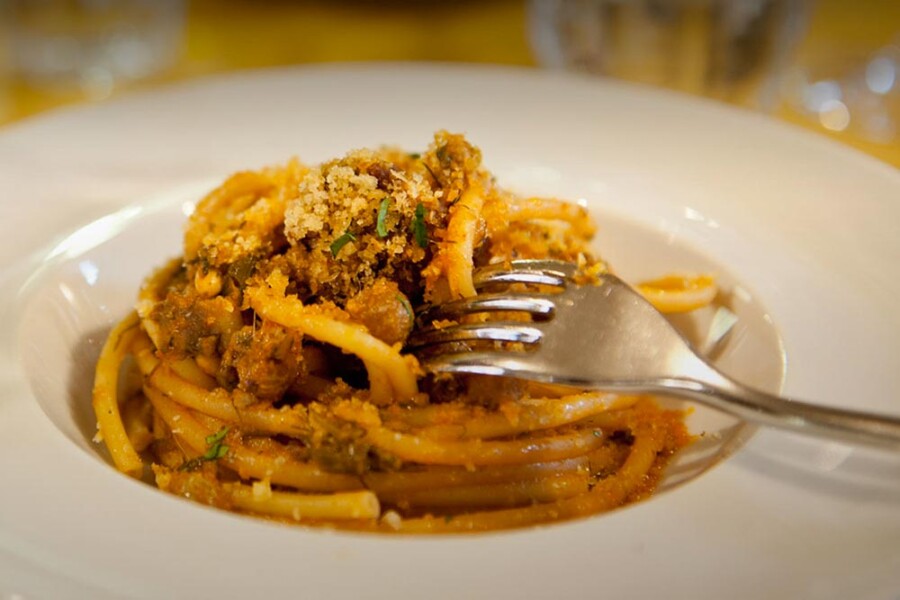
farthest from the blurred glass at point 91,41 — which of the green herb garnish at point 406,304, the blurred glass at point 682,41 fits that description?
the green herb garnish at point 406,304

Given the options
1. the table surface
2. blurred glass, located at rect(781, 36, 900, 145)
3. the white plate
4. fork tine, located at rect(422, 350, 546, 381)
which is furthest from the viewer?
the table surface

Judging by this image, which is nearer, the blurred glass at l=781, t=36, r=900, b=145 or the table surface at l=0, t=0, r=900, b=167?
the blurred glass at l=781, t=36, r=900, b=145

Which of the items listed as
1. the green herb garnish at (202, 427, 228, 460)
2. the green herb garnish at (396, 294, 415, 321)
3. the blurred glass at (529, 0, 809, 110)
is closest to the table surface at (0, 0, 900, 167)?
the blurred glass at (529, 0, 809, 110)

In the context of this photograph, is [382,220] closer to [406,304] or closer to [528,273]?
[406,304]

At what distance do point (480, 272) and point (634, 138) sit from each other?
148 cm

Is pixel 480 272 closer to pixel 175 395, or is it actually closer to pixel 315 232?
pixel 315 232

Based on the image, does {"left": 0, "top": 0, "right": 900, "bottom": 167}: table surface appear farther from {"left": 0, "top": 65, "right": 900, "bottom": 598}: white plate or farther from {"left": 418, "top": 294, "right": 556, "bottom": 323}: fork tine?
{"left": 418, "top": 294, "right": 556, "bottom": 323}: fork tine

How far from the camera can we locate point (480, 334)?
7.94 ft

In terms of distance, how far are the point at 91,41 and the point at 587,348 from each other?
4.87 metres

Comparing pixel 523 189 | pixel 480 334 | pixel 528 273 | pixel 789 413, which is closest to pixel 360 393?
pixel 480 334

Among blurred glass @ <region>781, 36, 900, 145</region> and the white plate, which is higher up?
blurred glass @ <region>781, 36, 900, 145</region>

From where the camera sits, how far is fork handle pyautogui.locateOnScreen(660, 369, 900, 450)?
183 cm

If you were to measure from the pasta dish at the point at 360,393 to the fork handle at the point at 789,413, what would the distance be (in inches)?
21.4

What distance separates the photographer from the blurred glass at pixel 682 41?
5.14m
